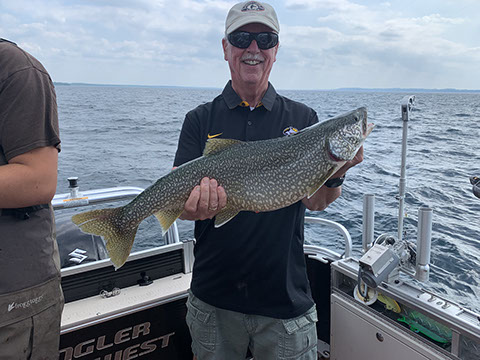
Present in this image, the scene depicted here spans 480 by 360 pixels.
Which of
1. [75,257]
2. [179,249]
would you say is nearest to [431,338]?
[179,249]

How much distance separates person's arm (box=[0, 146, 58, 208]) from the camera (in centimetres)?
205

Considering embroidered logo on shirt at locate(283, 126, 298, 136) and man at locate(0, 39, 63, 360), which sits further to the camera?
embroidered logo on shirt at locate(283, 126, 298, 136)

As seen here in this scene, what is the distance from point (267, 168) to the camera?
286 cm

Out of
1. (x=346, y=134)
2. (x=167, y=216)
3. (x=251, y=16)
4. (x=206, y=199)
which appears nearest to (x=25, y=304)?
(x=167, y=216)

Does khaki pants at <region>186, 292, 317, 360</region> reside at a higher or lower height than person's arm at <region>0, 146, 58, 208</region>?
lower

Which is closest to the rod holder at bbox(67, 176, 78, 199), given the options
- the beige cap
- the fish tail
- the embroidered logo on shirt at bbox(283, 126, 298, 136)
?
the fish tail

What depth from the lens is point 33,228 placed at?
2.20 meters

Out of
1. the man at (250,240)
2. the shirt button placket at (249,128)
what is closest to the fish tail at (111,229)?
the man at (250,240)

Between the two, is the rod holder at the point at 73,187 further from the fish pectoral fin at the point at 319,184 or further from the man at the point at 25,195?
the fish pectoral fin at the point at 319,184

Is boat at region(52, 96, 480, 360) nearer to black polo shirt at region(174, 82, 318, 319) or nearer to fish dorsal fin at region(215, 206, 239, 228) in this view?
black polo shirt at region(174, 82, 318, 319)

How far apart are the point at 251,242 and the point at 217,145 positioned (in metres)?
0.76

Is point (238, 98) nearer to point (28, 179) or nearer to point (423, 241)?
point (28, 179)

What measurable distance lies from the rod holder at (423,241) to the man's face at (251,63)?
1672 millimetres

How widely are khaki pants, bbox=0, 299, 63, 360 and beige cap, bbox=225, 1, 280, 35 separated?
93.1 inches
